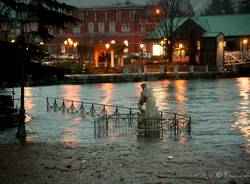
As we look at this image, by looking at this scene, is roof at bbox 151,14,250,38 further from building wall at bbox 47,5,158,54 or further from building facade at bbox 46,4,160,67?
building wall at bbox 47,5,158,54

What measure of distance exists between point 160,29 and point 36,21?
7752 cm

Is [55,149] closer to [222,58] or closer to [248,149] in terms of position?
[248,149]

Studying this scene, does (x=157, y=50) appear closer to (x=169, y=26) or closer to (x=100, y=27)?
(x=169, y=26)

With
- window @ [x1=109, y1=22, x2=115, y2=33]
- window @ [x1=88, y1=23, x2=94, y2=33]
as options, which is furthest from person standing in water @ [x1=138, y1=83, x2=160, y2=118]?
window @ [x1=88, y1=23, x2=94, y2=33]

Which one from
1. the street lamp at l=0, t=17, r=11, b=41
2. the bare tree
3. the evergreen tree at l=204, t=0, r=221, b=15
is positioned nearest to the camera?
the street lamp at l=0, t=17, r=11, b=41

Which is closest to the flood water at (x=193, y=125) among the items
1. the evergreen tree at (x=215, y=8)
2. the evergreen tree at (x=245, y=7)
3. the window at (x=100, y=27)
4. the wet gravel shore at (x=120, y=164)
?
the wet gravel shore at (x=120, y=164)

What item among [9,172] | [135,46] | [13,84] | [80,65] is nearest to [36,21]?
[13,84]

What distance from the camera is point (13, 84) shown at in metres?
24.5

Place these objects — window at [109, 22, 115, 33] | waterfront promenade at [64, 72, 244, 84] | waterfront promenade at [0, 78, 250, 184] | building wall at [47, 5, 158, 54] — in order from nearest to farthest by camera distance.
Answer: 1. waterfront promenade at [0, 78, 250, 184]
2. waterfront promenade at [64, 72, 244, 84]
3. building wall at [47, 5, 158, 54]
4. window at [109, 22, 115, 33]

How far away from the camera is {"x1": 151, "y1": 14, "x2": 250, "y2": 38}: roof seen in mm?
93500

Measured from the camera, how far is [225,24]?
9581 cm

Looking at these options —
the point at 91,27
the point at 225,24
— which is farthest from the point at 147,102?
the point at 91,27

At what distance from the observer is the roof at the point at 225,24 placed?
9350 cm

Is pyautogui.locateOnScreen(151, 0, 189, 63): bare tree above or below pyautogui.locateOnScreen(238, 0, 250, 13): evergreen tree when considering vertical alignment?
below
